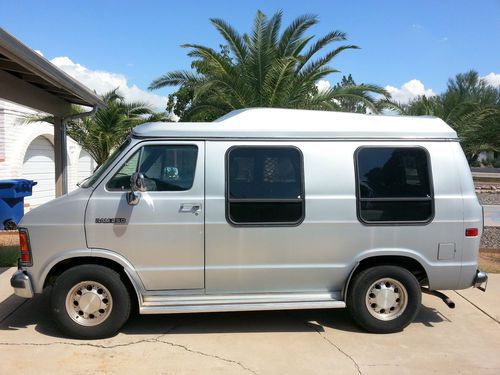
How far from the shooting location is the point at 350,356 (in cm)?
446

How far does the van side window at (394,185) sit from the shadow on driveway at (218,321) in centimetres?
127

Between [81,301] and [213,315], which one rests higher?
[81,301]

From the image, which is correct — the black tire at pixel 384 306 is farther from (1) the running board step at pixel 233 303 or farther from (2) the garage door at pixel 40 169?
(2) the garage door at pixel 40 169

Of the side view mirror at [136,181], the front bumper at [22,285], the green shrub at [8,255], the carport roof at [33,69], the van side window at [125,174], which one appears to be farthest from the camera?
the green shrub at [8,255]

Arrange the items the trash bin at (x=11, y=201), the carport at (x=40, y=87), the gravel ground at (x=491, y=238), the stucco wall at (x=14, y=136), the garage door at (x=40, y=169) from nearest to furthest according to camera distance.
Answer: the carport at (x=40, y=87) < the gravel ground at (x=491, y=238) < the trash bin at (x=11, y=201) < the stucco wall at (x=14, y=136) < the garage door at (x=40, y=169)

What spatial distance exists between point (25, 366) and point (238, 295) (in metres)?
1.97

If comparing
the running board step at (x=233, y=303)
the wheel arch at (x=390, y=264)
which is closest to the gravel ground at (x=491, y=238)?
the wheel arch at (x=390, y=264)

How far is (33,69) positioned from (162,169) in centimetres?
310

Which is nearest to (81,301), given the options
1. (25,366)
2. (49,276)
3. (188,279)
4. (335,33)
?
(49,276)

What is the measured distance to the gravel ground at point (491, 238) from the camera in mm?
10166

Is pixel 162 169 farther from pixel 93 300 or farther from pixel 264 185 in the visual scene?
pixel 93 300

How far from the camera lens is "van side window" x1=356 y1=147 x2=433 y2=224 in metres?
4.89

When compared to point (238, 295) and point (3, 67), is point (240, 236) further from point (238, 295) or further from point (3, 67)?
point (3, 67)

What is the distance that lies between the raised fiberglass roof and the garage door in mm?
11712
